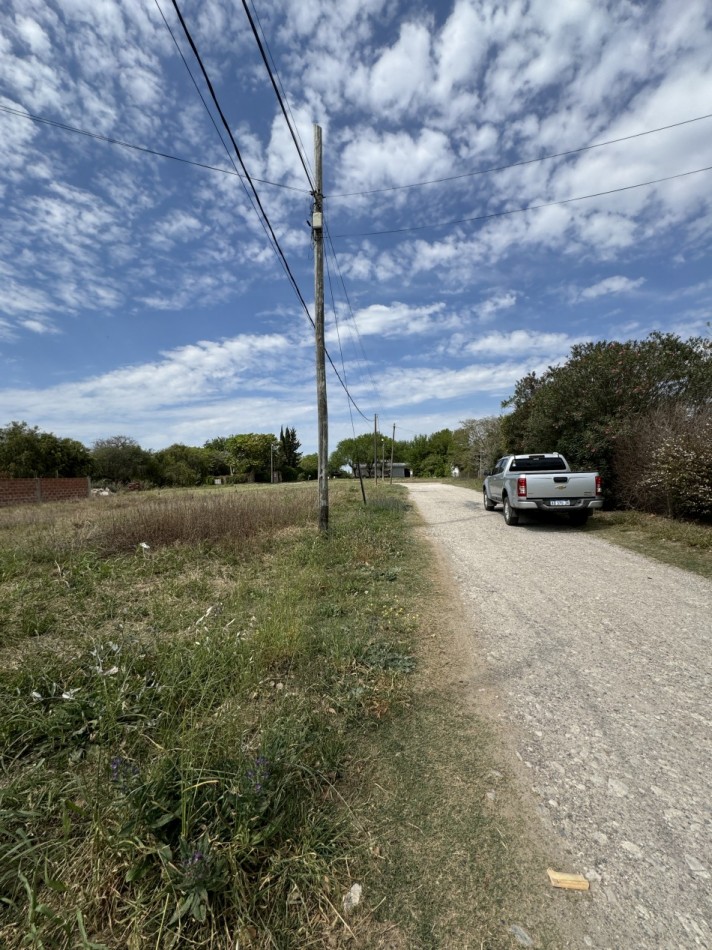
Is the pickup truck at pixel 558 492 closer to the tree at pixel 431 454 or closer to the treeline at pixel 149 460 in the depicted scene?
the treeline at pixel 149 460

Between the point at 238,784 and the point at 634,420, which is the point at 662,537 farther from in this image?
the point at 238,784

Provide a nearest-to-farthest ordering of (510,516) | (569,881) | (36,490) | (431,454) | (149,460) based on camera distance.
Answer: (569,881) < (510,516) < (36,490) < (149,460) < (431,454)

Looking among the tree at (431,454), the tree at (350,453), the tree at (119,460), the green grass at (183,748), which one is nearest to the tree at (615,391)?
the green grass at (183,748)

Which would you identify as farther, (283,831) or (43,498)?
(43,498)

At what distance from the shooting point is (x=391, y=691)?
3.25 meters

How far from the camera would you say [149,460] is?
57.2 meters

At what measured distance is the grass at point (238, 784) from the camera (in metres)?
1.63

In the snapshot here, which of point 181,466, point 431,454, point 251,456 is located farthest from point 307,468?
point 181,466

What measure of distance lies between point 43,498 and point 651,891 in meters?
31.7

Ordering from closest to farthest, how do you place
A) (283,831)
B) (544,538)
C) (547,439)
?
(283,831), (544,538), (547,439)

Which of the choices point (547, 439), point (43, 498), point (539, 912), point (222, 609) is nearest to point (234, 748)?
point (539, 912)

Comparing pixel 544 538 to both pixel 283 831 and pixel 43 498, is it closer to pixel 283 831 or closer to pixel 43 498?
pixel 283 831

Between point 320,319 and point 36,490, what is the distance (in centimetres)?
2462

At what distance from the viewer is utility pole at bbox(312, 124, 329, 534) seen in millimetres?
9758
